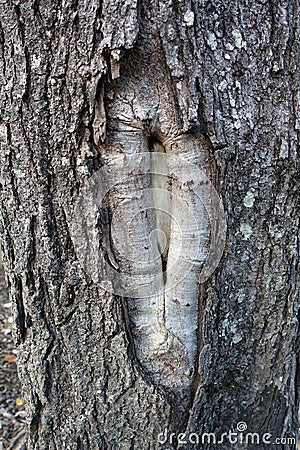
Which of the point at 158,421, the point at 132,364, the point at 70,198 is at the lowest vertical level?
the point at 158,421

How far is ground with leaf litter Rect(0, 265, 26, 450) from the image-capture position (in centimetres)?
241

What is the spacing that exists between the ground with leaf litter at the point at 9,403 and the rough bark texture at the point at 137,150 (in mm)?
984

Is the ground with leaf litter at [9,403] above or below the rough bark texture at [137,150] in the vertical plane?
below

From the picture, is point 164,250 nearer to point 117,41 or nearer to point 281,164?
point 281,164

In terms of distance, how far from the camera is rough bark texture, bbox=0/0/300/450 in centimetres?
119

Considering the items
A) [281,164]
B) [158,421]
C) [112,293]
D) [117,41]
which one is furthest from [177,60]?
[158,421]

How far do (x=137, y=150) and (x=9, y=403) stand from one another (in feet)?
6.62

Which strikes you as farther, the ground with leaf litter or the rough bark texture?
the ground with leaf litter

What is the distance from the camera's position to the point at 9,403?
267 centimetres

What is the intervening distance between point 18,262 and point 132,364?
46cm

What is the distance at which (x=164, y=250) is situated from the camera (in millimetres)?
1440

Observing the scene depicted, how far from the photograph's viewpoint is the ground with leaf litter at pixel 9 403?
241cm

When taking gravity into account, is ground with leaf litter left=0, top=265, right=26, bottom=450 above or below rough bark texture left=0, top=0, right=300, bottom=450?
below

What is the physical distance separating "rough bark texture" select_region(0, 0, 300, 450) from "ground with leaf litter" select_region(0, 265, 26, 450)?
3.23 ft
